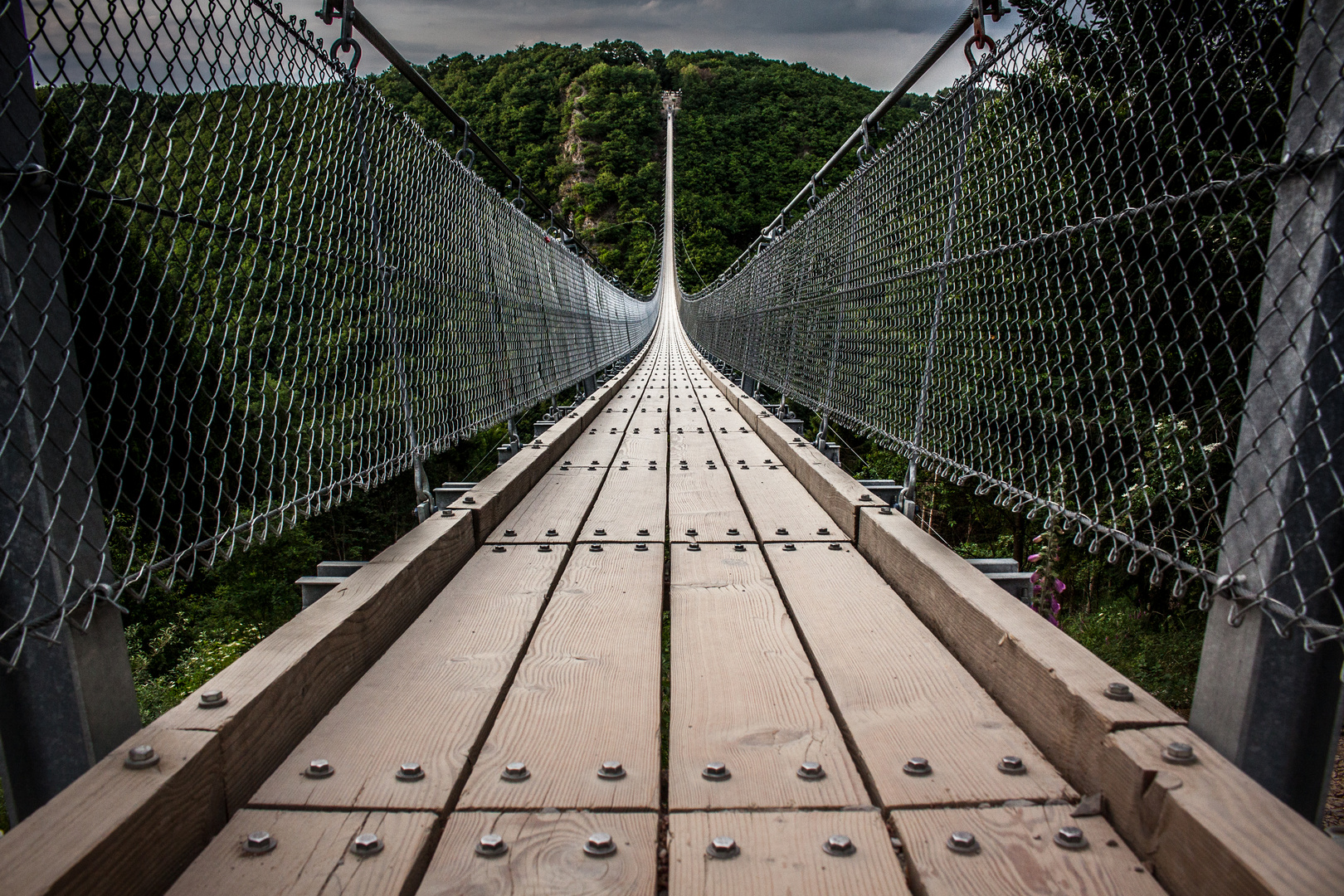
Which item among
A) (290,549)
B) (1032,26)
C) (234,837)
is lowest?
(290,549)

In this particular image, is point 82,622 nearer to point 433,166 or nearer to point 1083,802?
point 1083,802

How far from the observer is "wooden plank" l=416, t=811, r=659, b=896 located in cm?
99

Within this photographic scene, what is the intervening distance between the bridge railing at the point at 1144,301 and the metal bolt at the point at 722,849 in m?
0.63

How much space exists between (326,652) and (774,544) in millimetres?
1328

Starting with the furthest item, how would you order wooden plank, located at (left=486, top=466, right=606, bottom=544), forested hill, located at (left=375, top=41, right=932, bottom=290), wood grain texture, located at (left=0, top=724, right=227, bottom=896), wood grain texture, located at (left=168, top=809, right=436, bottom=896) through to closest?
forested hill, located at (left=375, top=41, right=932, bottom=290) < wooden plank, located at (left=486, top=466, right=606, bottom=544) < wood grain texture, located at (left=168, top=809, right=436, bottom=896) < wood grain texture, located at (left=0, top=724, right=227, bottom=896)

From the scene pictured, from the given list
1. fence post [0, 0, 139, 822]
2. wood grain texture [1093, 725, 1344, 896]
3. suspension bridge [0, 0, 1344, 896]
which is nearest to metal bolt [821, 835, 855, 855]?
suspension bridge [0, 0, 1344, 896]

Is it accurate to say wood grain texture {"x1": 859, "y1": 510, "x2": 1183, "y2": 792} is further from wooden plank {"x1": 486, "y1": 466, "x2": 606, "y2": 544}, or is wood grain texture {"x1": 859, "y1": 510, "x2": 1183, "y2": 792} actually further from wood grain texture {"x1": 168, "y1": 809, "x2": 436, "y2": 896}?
wooden plank {"x1": 486, "y1": 466, "x2": 606, "y2": 544}

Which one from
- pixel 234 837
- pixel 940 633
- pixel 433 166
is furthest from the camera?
pixel 433 166

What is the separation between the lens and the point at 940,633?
1735mm

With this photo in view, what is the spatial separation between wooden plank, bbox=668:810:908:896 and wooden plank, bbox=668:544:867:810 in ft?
0.12

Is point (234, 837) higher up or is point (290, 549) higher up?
point (234, 837)

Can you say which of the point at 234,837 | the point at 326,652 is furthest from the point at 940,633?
the point at 234,837

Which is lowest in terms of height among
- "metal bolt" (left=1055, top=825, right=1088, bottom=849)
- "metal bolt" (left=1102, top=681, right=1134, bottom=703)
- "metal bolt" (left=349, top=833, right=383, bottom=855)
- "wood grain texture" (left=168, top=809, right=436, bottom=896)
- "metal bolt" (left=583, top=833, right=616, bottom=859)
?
"wood grain texture" (left=168, top=809, right=436, bottom=896)

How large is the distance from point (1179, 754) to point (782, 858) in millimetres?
498
